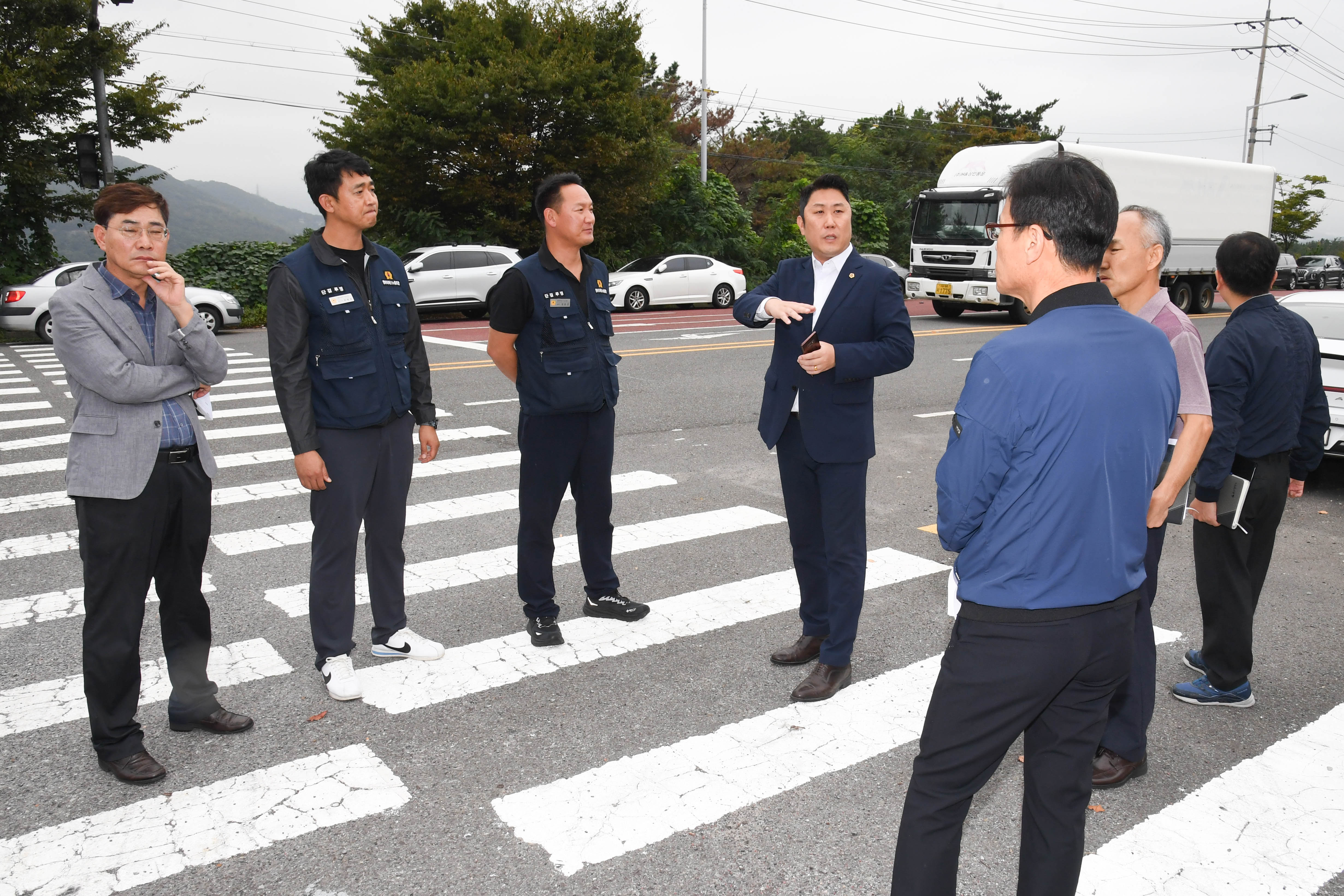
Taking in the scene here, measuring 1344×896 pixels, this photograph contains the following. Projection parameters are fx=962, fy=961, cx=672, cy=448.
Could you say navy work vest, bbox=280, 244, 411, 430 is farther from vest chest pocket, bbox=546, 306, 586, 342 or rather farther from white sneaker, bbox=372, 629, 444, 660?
white sneaker, bbox=372, 629, 444, 660

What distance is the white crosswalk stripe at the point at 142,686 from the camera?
3.92 metres

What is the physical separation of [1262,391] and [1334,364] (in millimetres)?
4820

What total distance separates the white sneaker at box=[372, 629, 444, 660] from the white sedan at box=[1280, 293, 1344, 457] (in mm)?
6734

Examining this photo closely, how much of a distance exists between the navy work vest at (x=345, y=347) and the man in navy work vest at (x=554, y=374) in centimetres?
52

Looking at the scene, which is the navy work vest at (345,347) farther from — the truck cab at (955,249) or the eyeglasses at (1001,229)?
the truck cab at (955,249)

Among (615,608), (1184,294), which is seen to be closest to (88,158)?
(615,608)

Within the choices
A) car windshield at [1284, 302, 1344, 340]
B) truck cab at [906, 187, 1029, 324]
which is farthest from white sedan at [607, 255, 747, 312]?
car windshield at [1284, 302, 1344, 340]

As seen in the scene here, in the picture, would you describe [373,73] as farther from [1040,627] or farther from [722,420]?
[1040,627]

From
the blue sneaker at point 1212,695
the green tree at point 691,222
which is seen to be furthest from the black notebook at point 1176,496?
the green tree at point 691,222

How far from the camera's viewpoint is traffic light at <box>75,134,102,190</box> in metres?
17.7

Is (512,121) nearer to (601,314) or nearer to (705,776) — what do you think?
(601,314)

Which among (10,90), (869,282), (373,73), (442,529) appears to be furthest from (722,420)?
(373,73)

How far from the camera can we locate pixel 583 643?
4734 mm

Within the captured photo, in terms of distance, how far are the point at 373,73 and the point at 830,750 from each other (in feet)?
103
